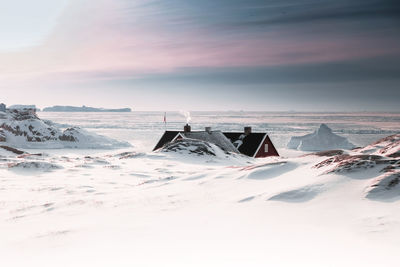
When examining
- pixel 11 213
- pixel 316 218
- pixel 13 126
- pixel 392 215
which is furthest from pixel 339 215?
pixel 13 126

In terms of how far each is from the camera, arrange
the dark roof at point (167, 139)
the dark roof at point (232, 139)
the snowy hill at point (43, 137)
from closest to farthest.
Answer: the dark roof at point (232, 139) < the dark roof at point (167, 139) < the snowy hill at point (43, 137)

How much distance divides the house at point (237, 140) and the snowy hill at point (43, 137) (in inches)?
994

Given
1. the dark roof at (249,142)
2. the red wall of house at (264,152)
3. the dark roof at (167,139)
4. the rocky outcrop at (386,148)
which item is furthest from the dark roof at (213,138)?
the rocky outcrop at (386,148)

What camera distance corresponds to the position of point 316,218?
24.1 ft

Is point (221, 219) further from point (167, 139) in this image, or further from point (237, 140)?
point (237, 140)

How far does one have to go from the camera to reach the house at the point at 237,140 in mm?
41312

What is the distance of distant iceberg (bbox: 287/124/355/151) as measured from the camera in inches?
2347

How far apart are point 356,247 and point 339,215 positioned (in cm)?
177

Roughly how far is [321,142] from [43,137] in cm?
5442

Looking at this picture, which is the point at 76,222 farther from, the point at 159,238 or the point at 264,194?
the point at 264,194

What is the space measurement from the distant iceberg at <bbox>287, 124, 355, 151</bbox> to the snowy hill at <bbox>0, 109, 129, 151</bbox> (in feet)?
107

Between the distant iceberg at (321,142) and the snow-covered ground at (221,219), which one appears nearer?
the snow-covered ground at (221,219)

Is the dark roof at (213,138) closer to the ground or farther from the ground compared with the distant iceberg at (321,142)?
closer to the ground

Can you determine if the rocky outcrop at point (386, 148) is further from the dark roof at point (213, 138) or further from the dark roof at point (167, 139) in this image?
the dark roof at point (167, 139)
